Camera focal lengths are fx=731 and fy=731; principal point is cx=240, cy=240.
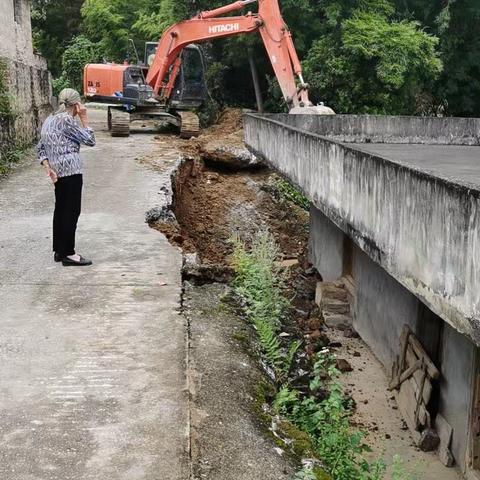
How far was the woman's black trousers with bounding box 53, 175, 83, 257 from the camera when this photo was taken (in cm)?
703

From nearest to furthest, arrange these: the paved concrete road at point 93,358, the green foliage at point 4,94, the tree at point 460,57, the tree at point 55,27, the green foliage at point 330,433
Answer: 1. the paved concrete road at point 93,358
2. the green foliage at point 330,433
3. the green foliage at point 4,94
4. the tree at point 460,57
5. the tree at point 55,27

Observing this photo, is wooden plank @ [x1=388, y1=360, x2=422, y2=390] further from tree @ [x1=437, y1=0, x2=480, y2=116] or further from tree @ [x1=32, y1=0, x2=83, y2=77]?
tree @ [x1=32, y1=0, x2=83, y2=77]

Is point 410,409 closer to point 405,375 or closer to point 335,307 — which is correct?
point 405,375

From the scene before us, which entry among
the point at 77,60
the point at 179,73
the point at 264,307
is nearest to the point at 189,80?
the point at 179,73

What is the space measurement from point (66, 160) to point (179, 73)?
13.6 m

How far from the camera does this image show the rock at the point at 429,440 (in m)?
6.59

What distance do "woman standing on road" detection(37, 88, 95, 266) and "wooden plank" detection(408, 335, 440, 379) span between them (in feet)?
10.6

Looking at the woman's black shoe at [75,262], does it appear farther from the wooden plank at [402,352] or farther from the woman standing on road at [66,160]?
the wooden plank at [402,352]

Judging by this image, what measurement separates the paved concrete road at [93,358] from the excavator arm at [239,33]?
8.35 meters

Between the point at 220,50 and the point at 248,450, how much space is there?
2292cm

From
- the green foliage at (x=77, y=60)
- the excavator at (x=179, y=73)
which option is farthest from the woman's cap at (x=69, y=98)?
the green foliage at (x=77, y=60)

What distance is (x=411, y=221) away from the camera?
4.53 m

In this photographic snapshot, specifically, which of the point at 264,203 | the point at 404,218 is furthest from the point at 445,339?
the point at 264,203

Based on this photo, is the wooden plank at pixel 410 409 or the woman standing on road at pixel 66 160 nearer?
the wooden plank at pixel 410 409
